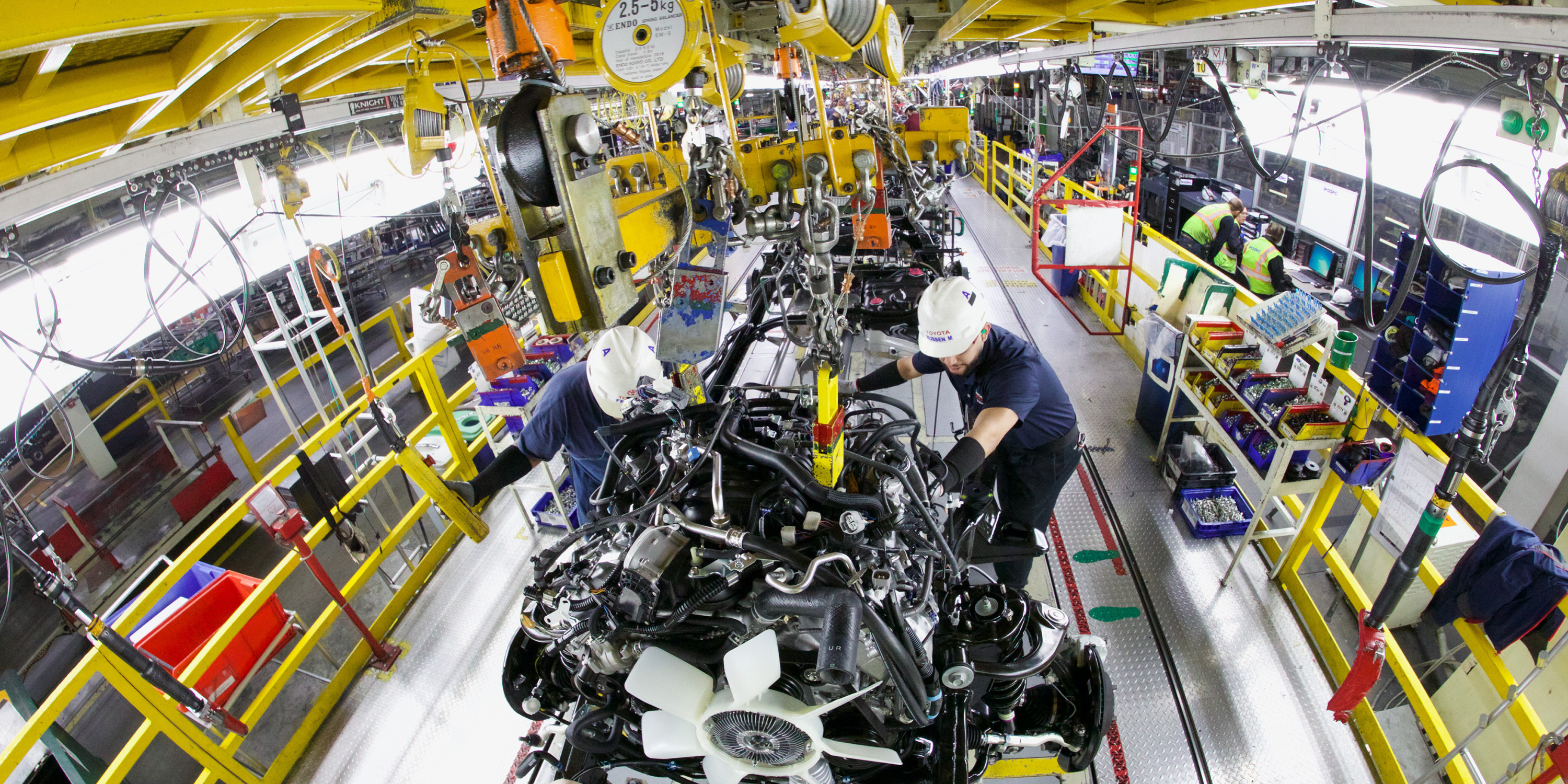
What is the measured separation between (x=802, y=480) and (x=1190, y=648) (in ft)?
9.22

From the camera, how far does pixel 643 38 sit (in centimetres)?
198

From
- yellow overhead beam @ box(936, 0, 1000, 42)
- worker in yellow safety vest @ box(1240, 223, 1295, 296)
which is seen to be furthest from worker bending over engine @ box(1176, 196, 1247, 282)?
yellow overhead beam @ box(936, 0, 1000, 42)

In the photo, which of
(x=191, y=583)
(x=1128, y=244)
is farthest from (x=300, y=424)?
(x=1128, y=244)

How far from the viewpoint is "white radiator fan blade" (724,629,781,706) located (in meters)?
2.15

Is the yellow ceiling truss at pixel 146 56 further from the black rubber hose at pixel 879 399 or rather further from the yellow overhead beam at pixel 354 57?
the black rubber hose at pixel 879 399

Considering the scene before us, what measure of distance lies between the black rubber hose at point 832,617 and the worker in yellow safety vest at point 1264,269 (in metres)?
6.38

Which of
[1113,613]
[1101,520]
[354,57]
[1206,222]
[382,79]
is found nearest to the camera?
[1113,613]

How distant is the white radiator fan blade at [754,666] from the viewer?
2.15 meters

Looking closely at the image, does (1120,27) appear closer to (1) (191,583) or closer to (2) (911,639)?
(2) (911,639)

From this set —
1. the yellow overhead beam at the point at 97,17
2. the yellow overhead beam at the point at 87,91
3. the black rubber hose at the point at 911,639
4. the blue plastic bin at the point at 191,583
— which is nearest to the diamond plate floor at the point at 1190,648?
the black rubber hose at the point at 911,639

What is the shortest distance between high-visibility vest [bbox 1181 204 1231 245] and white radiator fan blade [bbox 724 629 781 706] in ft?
24.5

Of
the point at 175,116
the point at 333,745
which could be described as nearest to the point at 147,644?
the point at 333,745

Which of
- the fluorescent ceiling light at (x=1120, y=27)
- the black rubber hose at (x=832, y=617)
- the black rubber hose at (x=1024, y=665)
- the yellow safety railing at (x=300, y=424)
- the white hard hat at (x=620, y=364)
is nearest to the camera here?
the black rubber hose at (x=832, y=617)

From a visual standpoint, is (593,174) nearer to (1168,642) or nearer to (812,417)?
(812,417)
